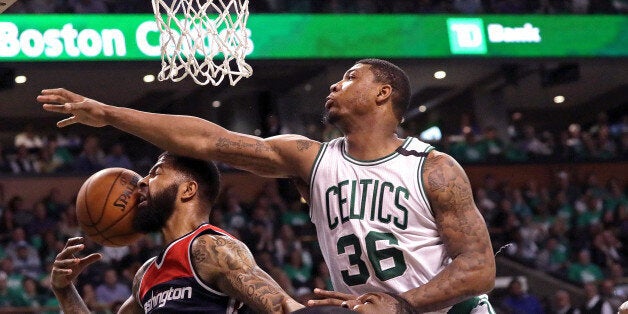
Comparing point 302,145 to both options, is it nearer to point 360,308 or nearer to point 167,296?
point 167,296

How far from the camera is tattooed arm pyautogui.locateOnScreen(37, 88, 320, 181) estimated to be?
3779 millimetres

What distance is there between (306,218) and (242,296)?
10.3 meters

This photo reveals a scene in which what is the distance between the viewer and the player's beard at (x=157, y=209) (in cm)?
385

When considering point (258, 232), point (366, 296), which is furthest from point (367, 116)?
point (258, 232)

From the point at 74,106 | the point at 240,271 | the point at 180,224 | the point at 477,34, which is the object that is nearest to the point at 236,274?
the point at 240,271

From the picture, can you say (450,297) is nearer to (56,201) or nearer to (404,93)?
(404,93)

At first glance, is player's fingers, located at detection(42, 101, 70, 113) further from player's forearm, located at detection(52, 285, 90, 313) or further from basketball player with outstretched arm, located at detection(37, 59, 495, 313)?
player's forearm, located at detection(52, 285, 90, 313)

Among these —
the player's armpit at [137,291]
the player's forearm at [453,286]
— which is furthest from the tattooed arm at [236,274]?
the player's forearm at [453,286]

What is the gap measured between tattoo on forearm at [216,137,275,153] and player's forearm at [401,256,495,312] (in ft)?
2.53

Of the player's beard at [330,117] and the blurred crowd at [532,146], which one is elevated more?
the player's beard at [330,117]

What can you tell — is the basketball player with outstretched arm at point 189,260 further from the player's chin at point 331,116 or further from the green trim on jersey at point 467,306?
the green trim on jersey at point 467,306

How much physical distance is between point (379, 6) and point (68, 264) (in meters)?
12.0

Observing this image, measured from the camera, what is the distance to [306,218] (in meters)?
13.8

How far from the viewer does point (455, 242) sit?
374 centimetres
